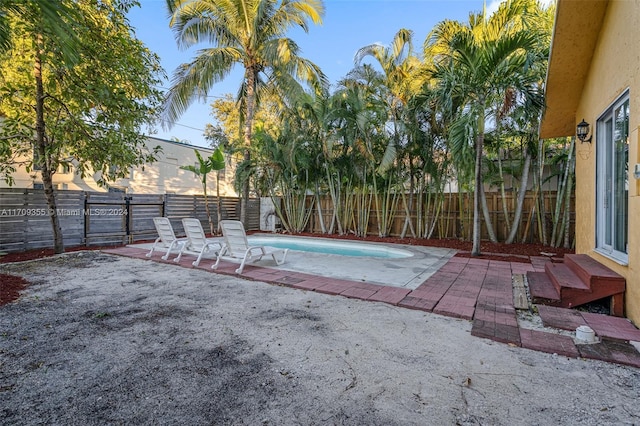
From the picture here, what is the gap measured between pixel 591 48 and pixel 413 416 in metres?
6.09

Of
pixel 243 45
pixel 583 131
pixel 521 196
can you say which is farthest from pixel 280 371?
pixel 243 45

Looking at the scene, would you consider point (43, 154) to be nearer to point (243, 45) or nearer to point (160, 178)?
point (243, 45)

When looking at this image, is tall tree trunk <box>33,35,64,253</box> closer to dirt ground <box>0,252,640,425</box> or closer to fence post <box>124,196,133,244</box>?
fence post <box>124,196,133,244</box>

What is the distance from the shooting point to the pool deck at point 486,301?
9.23 feet

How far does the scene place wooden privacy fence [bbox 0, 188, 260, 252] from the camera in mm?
7695

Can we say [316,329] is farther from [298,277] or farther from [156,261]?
[156,261]

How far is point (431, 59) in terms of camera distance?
30.7 feet

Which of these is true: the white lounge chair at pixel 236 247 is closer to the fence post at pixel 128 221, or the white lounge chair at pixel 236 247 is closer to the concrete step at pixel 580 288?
the concrete step at pixel 580 288

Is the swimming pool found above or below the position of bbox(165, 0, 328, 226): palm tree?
below

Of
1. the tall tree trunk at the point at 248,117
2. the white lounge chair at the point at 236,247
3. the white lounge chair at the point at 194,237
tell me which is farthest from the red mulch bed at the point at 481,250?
the tall tree trunk at the point at 248,117

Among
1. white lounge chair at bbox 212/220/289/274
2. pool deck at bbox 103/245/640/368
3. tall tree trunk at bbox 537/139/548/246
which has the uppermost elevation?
tall tree trunk at bbox 537/139/548/246

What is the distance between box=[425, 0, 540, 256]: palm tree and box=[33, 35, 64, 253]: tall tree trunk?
8206 millimetres

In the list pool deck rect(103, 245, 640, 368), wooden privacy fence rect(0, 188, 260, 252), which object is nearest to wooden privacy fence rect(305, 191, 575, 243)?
pool deck rect(103, 245, 640, 368)

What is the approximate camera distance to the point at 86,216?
29.8 feet
